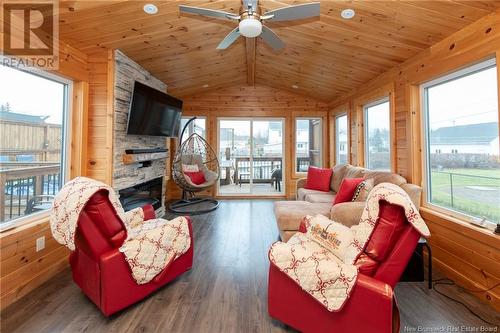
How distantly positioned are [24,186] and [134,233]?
1264 millimetres

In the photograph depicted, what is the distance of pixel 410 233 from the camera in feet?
4.34

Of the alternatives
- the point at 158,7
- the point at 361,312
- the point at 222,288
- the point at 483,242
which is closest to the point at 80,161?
the point at 158,7

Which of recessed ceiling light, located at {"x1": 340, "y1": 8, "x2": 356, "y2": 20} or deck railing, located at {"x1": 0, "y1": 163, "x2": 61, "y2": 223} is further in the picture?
recessed ceiling light, located at {"x1": 340, "y1": 8, "x2": 356, "y2": 20}

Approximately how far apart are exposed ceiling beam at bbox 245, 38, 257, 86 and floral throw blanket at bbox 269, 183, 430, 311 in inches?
125

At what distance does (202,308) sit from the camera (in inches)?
77.1

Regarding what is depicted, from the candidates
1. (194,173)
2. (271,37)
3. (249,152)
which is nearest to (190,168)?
(194,173)

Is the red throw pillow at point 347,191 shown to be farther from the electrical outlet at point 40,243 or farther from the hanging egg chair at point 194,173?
the electrical outlet at point 40,243

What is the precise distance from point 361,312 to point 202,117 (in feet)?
18.1

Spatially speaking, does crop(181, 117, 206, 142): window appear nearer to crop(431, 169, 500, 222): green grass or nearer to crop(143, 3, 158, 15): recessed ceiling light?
crop(143, 3, 158, 15): recessed ceiling light

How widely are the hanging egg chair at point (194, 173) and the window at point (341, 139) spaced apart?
2.91 metres

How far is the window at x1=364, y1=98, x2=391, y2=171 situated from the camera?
12.7 feet

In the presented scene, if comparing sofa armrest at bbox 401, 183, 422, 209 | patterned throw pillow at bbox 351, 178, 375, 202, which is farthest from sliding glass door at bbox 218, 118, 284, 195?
sofa armrest at bbox 401, 183, 422, 209

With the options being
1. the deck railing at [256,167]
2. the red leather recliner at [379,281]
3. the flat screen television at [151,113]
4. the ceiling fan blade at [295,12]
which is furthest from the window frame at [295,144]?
the red leather recliner at [379,281]

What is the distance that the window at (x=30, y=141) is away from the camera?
2160mm
